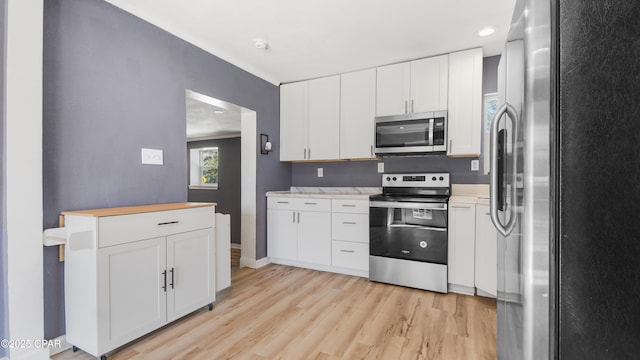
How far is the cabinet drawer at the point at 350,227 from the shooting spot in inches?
118

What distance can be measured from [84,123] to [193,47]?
3.93ft

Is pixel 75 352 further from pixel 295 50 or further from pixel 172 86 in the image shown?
pixel 295 50

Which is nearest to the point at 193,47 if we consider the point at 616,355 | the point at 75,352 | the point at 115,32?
the point at 115,32

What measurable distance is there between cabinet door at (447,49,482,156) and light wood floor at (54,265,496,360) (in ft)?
4.80

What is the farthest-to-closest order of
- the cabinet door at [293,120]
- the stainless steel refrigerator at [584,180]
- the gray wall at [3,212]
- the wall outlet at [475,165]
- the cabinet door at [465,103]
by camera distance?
the cabinet door at [293,120], the wall outlet at [475,165], the cabinet door at [465,103], the gray wall at [3,212], the stainless steel refrigerator at [584,180]

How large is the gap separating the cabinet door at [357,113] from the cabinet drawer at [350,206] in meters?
0.59

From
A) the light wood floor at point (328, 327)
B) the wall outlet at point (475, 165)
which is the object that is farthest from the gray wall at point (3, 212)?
the wall outlet at point (475, 165)

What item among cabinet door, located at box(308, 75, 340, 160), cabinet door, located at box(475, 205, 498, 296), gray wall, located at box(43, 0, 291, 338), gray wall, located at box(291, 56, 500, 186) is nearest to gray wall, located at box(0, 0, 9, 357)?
gray wall, located at box(43, 0, 291, 338)

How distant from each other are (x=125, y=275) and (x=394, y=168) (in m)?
2.77

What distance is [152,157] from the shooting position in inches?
88.4

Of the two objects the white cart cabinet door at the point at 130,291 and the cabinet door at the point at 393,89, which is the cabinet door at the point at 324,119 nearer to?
the cabinet door at the point at 393,89

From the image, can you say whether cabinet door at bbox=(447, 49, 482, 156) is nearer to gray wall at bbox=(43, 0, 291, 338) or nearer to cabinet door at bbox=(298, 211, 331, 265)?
cabinet door at bbox=(298, 211, 331, 265)

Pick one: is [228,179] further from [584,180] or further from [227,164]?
[584,180]

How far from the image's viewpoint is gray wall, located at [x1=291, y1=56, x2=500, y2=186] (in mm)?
2977
